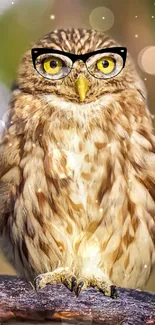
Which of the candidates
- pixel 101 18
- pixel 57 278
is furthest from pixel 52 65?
pixel 57 278

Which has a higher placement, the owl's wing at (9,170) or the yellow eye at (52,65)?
the yellow eye at (52,65)

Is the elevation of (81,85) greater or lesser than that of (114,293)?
greater

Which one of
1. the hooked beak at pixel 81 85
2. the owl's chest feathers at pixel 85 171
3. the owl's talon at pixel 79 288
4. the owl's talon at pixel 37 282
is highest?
the hooked beak at pixel 81 85

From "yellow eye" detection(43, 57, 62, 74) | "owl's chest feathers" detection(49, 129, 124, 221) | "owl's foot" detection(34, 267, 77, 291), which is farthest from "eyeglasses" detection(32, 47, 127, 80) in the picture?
"owl's foot" detection(34, 267, 77, 291)

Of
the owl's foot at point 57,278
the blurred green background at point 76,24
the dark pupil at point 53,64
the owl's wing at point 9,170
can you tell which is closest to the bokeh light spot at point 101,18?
the blurred green background at point 76,24

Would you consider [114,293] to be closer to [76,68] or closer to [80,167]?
[80,167]

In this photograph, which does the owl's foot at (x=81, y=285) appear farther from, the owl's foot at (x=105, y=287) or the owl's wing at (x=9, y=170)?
the owl's wing at (x=9, y=170)

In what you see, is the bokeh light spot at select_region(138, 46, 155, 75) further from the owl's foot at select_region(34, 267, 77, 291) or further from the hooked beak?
the owl's foot at select_region(34, 267, 77, 291)
